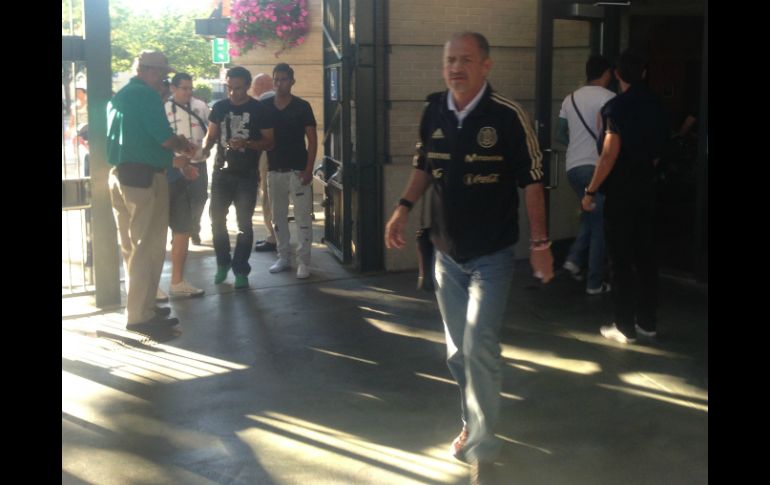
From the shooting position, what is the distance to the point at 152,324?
270 inches

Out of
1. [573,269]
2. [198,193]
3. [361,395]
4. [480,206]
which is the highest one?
[480,206]

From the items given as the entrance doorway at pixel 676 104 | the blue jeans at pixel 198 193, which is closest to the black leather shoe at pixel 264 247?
the blue jeans at pixel 198 193

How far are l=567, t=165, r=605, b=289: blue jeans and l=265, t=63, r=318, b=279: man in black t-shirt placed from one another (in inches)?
93.0

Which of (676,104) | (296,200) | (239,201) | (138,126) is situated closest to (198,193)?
(239,201)

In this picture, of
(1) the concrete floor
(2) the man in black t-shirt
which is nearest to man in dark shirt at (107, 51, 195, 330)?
(1) the concrete floor

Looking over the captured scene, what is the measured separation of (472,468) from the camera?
4.33 m

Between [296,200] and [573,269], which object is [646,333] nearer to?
[573,269]

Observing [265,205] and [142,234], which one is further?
[265,205]

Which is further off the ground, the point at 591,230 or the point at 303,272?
the point at 591,230

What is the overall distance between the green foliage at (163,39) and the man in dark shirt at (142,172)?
36265mm

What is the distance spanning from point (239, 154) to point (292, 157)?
616 millimetres

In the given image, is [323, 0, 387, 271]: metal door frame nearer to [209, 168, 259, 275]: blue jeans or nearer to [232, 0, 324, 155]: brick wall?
[209, 168, 259, 275]: blue jeans

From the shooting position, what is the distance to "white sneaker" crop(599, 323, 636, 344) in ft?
21.3
